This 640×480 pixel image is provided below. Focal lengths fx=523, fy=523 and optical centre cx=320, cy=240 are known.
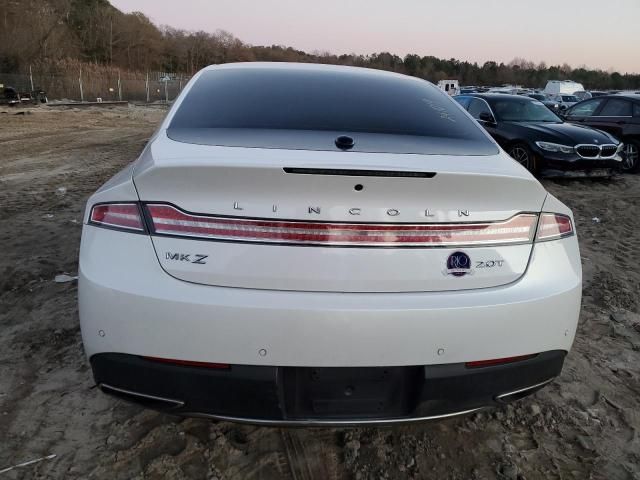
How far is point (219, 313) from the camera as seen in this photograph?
1.70m

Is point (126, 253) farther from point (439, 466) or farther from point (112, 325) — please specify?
point (439, 466)

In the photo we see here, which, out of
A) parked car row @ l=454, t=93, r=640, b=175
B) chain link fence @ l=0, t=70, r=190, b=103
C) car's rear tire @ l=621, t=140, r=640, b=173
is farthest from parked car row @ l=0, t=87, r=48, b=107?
car's rear tire @ l=621, t=140, r=640, b=173

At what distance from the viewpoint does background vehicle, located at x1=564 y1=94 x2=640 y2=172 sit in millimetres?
10672

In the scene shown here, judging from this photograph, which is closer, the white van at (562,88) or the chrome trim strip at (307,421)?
the chrome trim strip at (307,421)

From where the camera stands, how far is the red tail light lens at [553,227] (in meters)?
1.97

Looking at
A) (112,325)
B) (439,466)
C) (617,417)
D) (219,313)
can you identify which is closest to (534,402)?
(617,417)

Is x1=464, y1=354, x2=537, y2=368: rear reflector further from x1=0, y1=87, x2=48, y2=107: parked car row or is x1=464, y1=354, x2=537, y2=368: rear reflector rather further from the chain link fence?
the chain link fence

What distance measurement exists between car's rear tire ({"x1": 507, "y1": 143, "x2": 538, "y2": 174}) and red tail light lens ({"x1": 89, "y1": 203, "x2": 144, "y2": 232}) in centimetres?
803

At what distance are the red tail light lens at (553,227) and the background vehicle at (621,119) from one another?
32.3ft

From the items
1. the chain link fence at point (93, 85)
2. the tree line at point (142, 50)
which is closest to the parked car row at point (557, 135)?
the chain link fence at point (93, 85)

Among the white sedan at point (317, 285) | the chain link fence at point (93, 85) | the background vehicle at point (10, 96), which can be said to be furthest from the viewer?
the chain link fence at point (93, 85)

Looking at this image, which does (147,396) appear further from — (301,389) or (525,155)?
(525,155)

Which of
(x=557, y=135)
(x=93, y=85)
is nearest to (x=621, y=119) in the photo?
(x=557, y=135)

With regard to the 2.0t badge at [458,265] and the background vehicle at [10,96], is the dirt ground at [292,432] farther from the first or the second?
the background vehicle at [10,96]
